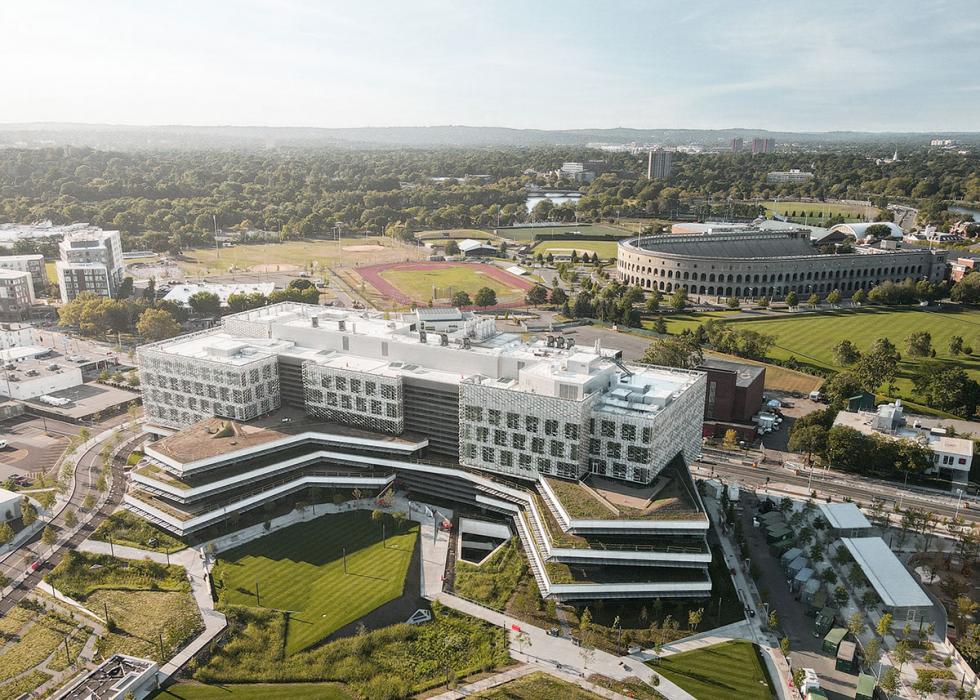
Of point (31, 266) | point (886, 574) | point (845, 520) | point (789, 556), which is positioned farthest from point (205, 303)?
point (886, 574)

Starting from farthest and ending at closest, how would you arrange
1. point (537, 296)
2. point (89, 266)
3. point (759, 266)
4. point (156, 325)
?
point (759, 266)
point (537, 296)
point (89, 266)
point (156, 325)

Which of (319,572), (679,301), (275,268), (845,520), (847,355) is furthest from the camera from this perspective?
(275,268)

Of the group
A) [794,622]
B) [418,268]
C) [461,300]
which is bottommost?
[794,622]

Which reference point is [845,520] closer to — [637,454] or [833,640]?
[833,640]

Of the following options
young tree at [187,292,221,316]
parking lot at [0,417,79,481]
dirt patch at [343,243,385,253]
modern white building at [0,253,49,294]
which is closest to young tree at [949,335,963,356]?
parking lot at [0,417,79,481]

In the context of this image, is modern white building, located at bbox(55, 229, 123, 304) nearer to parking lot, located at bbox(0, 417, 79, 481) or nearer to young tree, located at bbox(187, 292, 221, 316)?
young tree, located at bbox(187, 292, 221, 316)

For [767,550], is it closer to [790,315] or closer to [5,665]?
[5,665]

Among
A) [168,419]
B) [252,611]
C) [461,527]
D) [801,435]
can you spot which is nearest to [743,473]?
[801,435]
